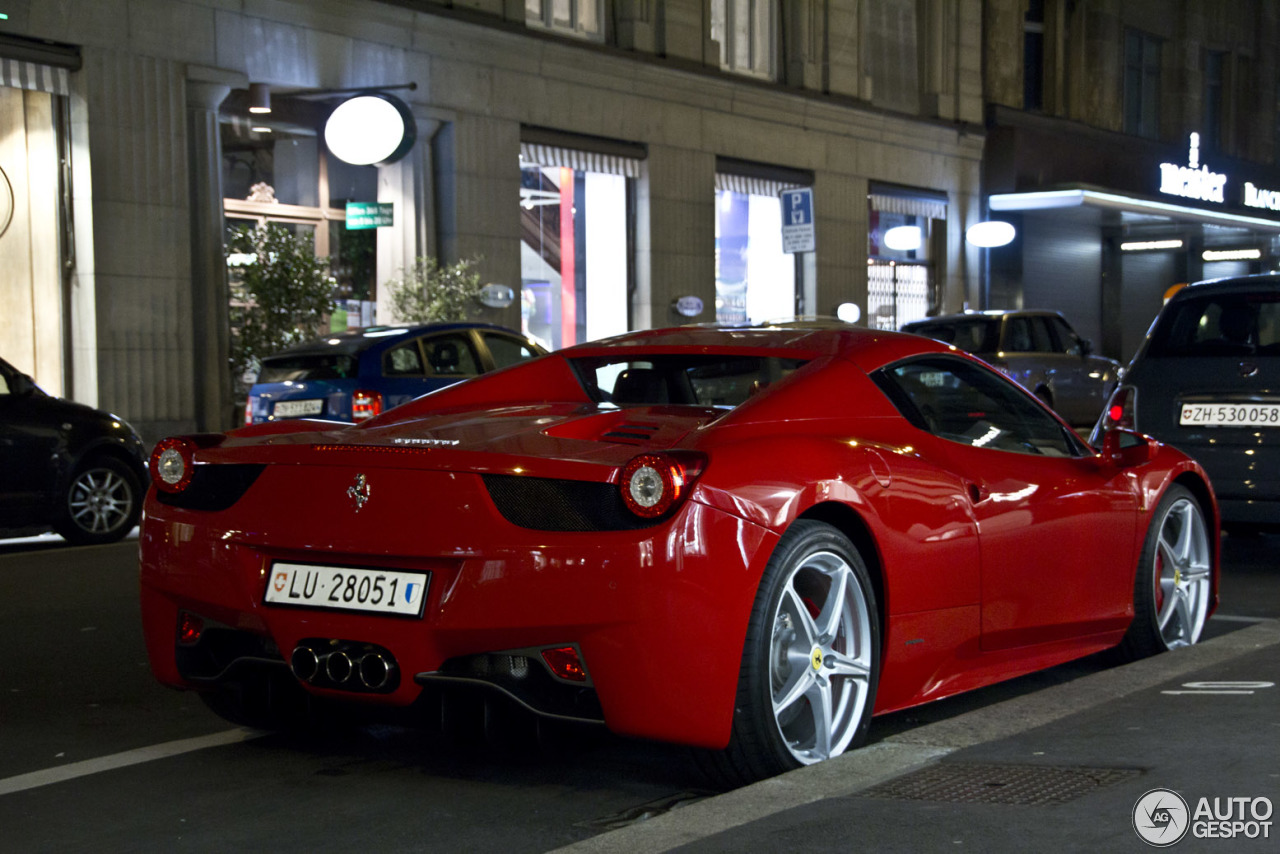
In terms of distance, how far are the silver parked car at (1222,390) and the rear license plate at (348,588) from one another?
5642 millimetres

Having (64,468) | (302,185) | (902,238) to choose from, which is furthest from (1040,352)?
(64,468)

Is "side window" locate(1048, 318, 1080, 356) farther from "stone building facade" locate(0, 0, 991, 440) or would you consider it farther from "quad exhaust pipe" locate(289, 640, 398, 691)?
"quad exhaust pipe" locate(289, 640, 398, 691)

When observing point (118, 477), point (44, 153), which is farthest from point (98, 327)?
point (118, 477)

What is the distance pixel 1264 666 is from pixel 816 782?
2.26 m

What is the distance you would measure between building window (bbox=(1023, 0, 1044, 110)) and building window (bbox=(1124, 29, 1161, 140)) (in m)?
3.40

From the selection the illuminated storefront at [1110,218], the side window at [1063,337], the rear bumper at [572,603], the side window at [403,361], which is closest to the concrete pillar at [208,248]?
the side window at [403,361]

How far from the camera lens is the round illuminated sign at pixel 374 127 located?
1880 cm

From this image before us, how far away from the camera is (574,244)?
23484 mm

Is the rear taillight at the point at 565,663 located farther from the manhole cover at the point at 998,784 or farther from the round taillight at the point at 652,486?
the manhole cover at the point at 998,784

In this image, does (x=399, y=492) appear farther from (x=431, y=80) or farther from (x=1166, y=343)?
(x=431, y=80)

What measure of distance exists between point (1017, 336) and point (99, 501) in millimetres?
11573

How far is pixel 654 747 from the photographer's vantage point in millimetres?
4930

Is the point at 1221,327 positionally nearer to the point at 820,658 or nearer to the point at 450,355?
the point at 820,658

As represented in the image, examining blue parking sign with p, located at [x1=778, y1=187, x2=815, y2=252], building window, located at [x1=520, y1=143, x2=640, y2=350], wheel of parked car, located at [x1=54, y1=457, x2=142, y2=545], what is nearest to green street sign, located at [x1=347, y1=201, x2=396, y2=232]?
building window, located at [x1=520, y1=143, x2=640, y2=350]
